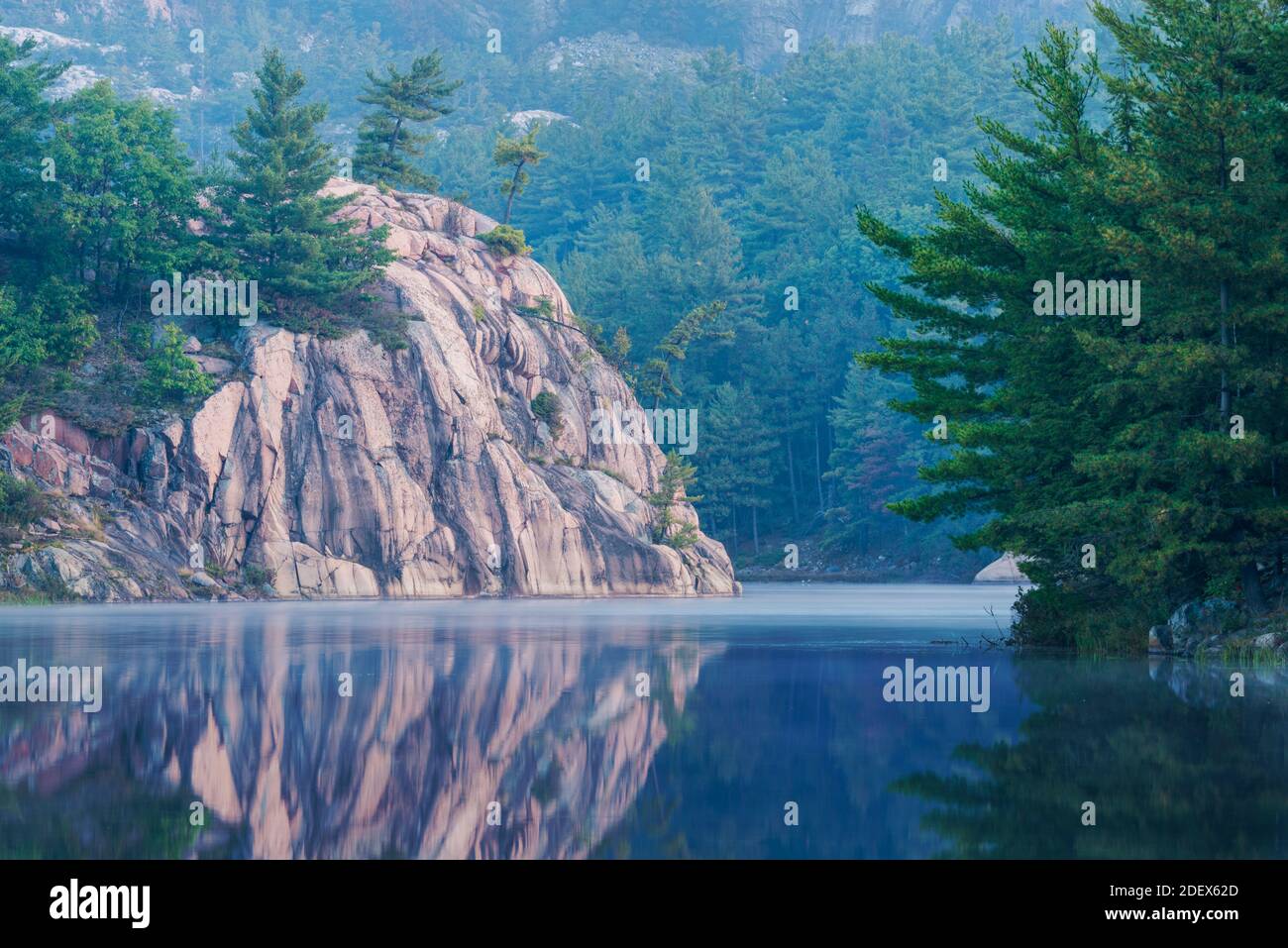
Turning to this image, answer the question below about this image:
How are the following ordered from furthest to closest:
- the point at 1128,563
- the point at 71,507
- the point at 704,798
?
the point at 71,507 → the point at 1128,563 → the point at 704,798

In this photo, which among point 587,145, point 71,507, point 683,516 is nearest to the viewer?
point 71,507

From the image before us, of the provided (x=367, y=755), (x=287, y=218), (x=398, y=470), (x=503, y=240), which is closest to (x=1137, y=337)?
(x=367, y=755)

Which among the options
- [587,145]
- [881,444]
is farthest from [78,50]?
[881,444]

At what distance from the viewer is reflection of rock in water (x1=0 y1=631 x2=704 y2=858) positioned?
27.8ft

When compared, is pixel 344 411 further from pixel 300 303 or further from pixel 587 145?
pixel 587 145

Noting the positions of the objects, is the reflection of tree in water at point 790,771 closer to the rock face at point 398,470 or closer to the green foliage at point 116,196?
the rock face at point 398,470

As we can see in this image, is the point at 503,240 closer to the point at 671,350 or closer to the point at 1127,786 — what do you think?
Result: the point at 671,350

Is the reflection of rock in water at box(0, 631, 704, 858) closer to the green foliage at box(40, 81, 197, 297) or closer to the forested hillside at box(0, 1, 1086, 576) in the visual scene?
the green foliage at box(40, 81, 197, 297)

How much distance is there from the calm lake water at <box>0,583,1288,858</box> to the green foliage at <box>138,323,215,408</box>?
37.8m

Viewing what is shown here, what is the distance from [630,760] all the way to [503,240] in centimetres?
6905

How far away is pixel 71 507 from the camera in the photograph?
179 ft

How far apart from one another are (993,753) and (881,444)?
96264mm
